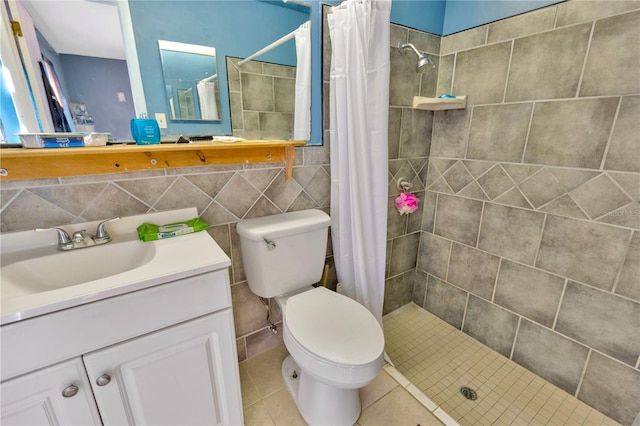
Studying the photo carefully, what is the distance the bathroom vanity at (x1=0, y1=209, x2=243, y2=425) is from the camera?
684 mm

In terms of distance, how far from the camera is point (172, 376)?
906 millimetres

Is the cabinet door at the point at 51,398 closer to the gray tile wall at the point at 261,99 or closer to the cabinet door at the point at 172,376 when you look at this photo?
the cabinet door at the point at 172,376

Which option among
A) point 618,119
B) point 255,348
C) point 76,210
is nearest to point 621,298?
point 618,119

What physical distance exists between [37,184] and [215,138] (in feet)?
1.96

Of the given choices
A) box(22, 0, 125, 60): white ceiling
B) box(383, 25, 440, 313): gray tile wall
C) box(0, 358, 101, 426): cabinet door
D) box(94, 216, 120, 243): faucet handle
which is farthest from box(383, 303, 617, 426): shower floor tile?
box(22, 0, 125, 60): white ceiling

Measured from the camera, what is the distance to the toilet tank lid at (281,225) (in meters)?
1.19

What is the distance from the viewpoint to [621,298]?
117cm

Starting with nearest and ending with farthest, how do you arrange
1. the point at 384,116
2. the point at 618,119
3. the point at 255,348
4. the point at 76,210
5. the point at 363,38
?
the point at 76,210, the point at 618,119, the point at 363,38, the point at 384,116, the point at 255,348

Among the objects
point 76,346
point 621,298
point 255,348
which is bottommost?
point 255,348

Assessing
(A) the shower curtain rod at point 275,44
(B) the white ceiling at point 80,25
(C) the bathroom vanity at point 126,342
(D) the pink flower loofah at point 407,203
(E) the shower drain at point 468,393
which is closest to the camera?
(C) the bathroom vanity at point 126,342

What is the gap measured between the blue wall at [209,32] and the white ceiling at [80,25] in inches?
2.7

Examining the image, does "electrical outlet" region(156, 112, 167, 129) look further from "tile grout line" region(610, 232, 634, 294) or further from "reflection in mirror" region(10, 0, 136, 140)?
"tile grout line" region(610, 232, 634, 294)

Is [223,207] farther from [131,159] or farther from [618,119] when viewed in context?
[618,119]

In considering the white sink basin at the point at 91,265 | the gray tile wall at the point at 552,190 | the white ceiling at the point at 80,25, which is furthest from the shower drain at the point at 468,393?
the white ceiling at the point at 80,25
